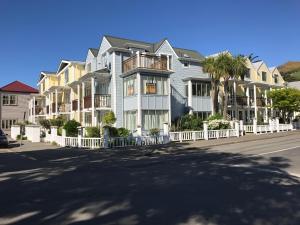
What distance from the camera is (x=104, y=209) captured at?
7.63 metres

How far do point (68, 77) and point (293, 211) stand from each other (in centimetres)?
3974

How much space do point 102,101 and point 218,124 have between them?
1159cm

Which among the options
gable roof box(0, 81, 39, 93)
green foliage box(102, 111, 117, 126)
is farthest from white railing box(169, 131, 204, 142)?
gable roof box(0, 81, 39, 93)

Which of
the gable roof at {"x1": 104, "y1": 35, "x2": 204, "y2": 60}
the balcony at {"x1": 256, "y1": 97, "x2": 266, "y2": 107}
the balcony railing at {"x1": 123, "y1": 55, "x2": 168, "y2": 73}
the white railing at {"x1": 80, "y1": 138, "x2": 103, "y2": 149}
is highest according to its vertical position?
the gable roof at {"x1": 104, "y1": 35, "x2": 204, "y2": 60}

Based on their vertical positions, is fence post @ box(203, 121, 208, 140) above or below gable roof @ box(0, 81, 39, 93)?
below

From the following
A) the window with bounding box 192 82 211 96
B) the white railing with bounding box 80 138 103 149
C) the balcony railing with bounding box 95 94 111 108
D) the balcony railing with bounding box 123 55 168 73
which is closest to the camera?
the white railing with bounding box 80 138 103 149

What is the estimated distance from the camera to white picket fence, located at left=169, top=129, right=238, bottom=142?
27.9 meters

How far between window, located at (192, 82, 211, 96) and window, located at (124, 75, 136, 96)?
7711 millimetres

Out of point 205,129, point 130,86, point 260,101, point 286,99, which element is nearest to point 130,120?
point 130,86

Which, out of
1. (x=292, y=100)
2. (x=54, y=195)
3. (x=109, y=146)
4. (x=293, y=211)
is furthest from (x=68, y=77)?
(x=293, y=211)

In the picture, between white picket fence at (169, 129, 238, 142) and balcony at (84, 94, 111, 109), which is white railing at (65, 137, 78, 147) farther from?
white picket fence at (169, 129, 238, 142)

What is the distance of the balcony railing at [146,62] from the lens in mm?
29891

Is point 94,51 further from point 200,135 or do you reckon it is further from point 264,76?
point 264,76

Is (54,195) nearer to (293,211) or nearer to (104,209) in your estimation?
(104,209)
